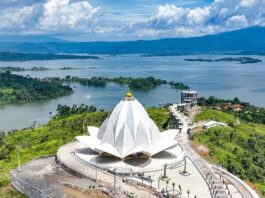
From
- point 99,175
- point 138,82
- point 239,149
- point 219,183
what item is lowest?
point 138,82

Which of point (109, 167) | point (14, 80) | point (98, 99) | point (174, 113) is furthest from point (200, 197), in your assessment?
point (14, 80)

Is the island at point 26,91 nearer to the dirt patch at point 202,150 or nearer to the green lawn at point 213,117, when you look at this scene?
the green lawn at point 213,117

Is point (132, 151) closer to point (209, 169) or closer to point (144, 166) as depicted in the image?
point (144, 166)

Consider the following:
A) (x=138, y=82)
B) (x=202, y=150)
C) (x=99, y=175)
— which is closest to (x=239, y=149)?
(x=202, y=150)

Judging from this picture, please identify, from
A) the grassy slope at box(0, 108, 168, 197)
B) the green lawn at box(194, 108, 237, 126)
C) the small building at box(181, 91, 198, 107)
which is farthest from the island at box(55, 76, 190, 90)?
the grassy slope at box(0, 108, 168, 197)

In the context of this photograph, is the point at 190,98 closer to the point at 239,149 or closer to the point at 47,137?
the point at 239,149

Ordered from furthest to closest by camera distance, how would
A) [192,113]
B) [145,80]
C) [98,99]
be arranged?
1. [145,80]
2. [98,99]
3. [192,113]
